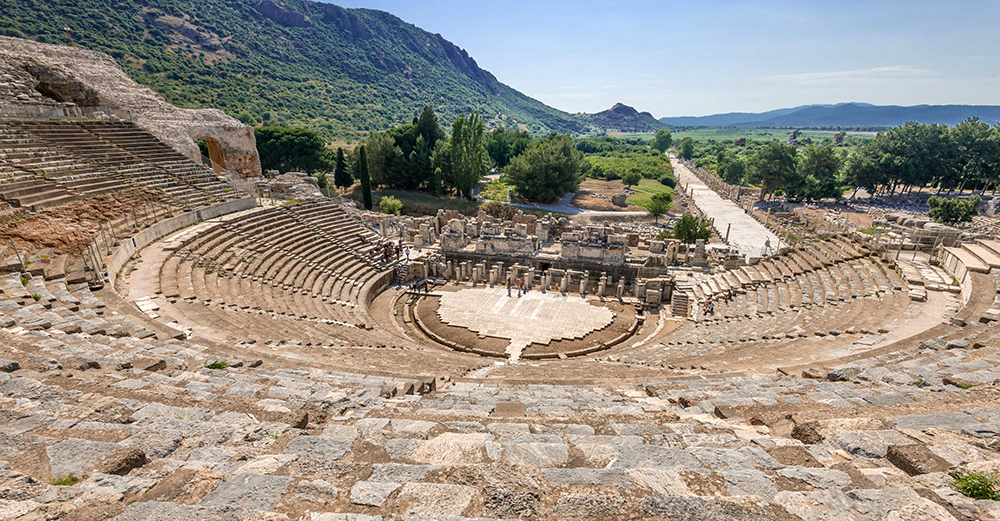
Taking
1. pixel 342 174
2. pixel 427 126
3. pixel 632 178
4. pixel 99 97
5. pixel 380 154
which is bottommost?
pixel 342 174

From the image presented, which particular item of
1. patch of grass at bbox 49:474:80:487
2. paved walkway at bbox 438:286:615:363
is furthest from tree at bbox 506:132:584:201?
patch of grass at bbox 49:474:80:487

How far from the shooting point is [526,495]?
3.38 meters

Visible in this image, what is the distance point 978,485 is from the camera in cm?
333

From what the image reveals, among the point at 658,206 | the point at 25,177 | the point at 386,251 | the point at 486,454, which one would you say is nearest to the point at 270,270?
the point at 386,251

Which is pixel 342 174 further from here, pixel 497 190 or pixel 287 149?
pixel 497 190

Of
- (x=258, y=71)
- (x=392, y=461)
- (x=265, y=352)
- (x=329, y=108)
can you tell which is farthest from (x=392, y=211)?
(x=258, y=71)

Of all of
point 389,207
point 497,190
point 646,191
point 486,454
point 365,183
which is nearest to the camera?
point 486,454

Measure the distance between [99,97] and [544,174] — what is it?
132ft

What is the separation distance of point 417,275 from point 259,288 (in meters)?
11.6

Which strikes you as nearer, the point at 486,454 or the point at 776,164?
the point at 486,454

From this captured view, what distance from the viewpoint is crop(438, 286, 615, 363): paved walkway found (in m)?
20.6

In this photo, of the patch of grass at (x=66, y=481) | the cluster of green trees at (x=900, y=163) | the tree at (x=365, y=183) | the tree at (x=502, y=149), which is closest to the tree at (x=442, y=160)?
the tree at (x=365, y=183)

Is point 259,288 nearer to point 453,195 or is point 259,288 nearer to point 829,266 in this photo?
point 829,266

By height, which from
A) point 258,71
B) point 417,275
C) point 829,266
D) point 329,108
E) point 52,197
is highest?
point 258,71
